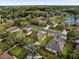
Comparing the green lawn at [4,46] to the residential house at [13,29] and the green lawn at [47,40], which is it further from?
the green lawn at [47,40]

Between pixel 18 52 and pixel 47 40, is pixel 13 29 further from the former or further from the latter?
pixel 47 40

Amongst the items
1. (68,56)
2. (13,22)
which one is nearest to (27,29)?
(13,22)

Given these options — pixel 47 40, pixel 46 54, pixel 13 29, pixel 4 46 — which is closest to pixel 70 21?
pixel 47 40

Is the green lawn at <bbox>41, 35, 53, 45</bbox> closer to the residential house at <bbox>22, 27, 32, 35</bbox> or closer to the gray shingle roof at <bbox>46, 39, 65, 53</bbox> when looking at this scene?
the gray shingle roof at <bbox>46, 39, 65, 53</bbox>

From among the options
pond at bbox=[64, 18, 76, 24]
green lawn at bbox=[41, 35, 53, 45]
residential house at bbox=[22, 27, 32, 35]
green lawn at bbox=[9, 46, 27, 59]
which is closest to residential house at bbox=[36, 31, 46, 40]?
green lawn at bbox=[41, 35, 53, 45]

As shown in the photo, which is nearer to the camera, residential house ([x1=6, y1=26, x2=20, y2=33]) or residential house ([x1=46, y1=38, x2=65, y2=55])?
residential house ([x1=46, y1=38, x2=65, y2=55])

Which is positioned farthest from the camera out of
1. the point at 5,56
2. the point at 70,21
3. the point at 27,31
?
the point at 70,21
